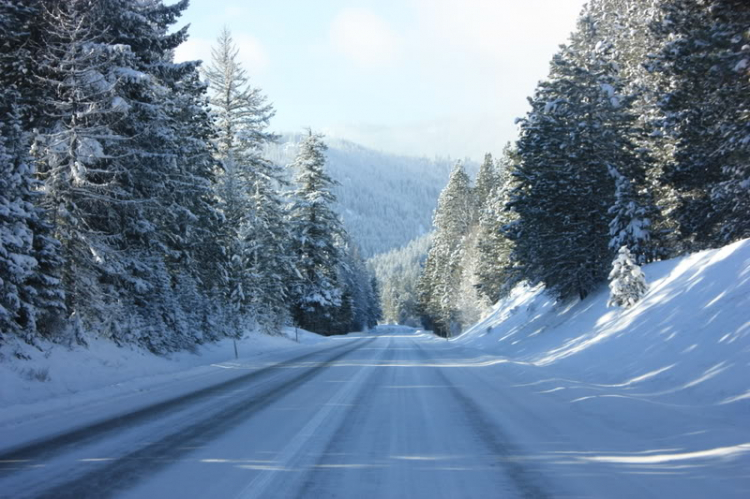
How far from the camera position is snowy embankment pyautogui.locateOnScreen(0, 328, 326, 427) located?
9491mm

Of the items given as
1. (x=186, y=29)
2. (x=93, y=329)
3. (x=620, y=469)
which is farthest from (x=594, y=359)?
(x=186, y=29)

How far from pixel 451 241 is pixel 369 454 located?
205 ft

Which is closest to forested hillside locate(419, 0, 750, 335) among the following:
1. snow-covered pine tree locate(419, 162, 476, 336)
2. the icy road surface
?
the icy road surface

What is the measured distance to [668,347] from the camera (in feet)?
37.7

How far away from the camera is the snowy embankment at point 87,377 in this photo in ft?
31.1

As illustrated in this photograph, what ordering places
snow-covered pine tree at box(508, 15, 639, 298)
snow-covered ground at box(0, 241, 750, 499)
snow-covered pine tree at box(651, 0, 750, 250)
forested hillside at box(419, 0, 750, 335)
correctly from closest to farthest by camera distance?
snow-covered ground at box(0, 241, 750, 499) → snow-covered pine tree at box(651, 0, 750, 250) → forested hillside at box(419, 0, 750, 335) → snow-covered pine tree at box(508, 15, 639, 298)

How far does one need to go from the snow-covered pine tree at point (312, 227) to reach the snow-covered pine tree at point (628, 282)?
31570 millimetres

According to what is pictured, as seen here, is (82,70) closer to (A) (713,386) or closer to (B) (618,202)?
(A) (713,386)

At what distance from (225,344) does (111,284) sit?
31.3 ft

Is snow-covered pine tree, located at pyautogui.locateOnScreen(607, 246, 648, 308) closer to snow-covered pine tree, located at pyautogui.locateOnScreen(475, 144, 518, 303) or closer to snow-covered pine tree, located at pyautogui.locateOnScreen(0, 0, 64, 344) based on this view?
snow-covered pine tree, located at pyautogui.locateOnScreen(0, 0, 64, 344)

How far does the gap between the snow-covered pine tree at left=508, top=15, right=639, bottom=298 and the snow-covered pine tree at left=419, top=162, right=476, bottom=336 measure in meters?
38.2

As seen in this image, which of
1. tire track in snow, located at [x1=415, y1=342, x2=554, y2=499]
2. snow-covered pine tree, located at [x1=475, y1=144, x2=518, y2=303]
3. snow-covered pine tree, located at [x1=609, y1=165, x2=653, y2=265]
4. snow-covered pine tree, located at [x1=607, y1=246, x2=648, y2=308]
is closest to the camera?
tire track in snow, located at [x1=415, y1=342, x2=554, y2=499]

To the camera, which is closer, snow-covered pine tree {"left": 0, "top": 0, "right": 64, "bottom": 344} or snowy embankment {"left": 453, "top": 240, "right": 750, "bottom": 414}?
snowy embankment {"left": 453, "top": 240, "right": 750, "bottom": 414}

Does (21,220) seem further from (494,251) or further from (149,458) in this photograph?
(494,251)
